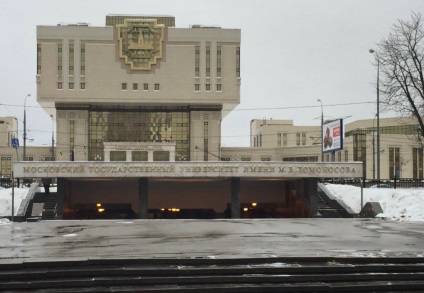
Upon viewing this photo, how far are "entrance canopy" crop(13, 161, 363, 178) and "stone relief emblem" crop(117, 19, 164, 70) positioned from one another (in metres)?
49.5

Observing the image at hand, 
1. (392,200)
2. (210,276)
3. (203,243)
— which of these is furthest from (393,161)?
(210,276)

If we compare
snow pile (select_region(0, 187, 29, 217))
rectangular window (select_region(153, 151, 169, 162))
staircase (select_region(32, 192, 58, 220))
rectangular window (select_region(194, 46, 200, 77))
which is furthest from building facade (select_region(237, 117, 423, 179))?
snow pile (select_region(0, 187, 29, 217))

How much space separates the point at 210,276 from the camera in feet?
36.6

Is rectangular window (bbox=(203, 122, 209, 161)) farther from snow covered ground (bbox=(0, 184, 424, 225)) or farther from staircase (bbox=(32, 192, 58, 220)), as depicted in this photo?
staircase (bbox=(32, 192, 58, 220))

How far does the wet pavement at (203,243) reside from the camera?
510 inches

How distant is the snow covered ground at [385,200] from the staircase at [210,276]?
53.8 feet

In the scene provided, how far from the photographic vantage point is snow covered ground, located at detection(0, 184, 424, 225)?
28.2 metres

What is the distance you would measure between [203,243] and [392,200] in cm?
2040

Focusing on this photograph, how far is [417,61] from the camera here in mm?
37281

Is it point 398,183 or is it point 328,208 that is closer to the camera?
point 328,208

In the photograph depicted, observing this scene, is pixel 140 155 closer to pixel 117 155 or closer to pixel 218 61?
pixel 117 155

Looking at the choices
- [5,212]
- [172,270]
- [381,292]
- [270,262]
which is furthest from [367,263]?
[5,212]

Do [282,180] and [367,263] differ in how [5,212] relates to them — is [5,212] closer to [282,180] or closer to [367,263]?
[282,180]

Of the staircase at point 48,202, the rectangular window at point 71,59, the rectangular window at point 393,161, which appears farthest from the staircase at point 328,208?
the rectangular window at point 393,161
